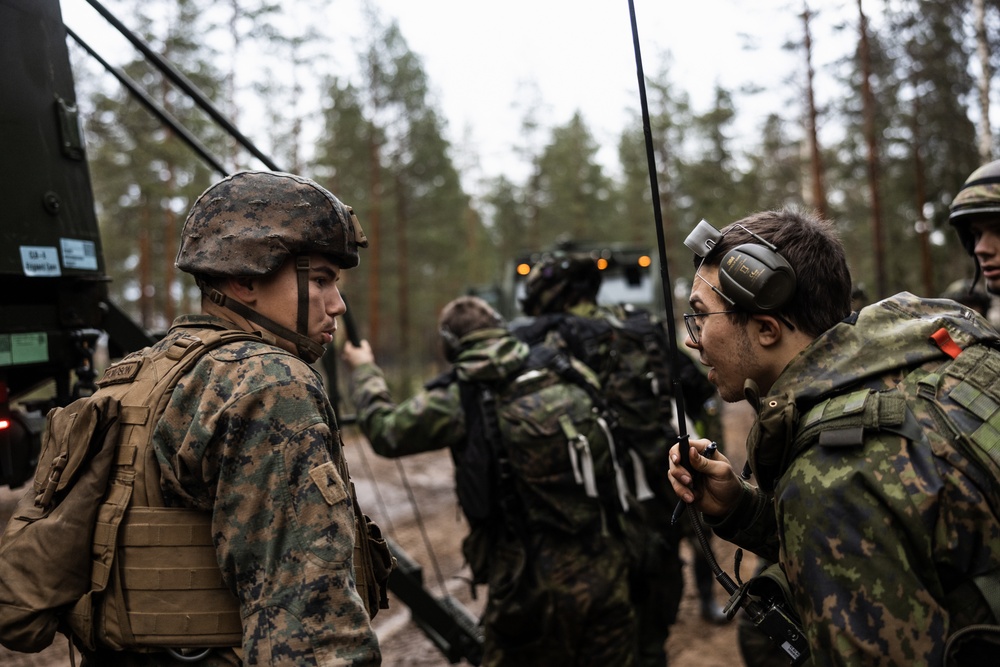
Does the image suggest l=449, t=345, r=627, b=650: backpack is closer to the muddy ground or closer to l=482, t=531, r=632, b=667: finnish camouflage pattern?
l=482, t=531, r=632, b=667: finnish camouflage pattern

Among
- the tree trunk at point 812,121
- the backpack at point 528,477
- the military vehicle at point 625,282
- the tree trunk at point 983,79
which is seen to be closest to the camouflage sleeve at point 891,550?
the backpack at point 528,477

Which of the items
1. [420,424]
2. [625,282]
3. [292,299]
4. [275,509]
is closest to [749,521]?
[275,509]

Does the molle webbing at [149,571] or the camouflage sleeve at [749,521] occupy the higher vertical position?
the molle webbing at [149,571]

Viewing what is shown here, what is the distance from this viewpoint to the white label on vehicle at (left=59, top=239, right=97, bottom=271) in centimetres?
311

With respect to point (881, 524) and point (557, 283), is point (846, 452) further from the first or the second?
point (557, 283)

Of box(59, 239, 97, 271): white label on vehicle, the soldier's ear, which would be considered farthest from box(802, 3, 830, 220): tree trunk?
box(59, 239, 97, 271): white label on vehicle

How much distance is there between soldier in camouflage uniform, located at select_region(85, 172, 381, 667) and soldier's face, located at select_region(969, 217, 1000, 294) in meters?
3.18

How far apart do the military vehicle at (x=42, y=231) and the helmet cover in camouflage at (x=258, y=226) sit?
1.28m

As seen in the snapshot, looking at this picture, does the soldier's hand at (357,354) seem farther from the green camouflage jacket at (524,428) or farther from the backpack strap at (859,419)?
the backpack strap at (859,419)

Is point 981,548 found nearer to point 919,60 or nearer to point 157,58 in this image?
point 157,58

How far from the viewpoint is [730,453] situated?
1359cm

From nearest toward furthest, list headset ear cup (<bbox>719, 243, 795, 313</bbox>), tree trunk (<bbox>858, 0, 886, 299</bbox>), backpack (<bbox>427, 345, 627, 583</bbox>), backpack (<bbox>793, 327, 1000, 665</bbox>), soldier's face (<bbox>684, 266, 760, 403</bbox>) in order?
backpack (<bbox>793, 327, 1000, 665</bbox>) → headset ear cup (<bbox>719, 243, 795, 313</bbox>) → soldier's face (<bbox>684, 266, 760, 403</bbox>) → backpack (<bbox>427, 345, 627, 583</bbox>) → tree trunk (<bbox>858, 0, 886, 299</bbox>)

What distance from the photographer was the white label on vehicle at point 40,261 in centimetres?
291

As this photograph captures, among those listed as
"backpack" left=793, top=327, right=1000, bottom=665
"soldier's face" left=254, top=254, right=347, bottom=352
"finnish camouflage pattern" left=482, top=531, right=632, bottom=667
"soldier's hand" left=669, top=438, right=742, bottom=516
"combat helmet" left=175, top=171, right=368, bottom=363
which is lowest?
"finnish camouflage pattern" left=482, top=531, right=632, bottom=667
